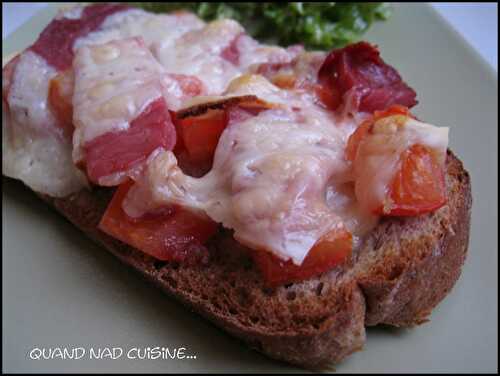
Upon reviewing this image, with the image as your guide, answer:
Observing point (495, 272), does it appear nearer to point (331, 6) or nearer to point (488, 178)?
point (488, 178)

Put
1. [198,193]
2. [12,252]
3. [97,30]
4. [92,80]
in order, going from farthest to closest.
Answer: [97,30], [12,252], [92,80], [198,193]

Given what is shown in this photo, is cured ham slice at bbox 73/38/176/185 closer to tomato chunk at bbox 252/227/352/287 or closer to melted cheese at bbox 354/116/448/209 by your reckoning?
tomato chunk at bbox 252/227/352/287

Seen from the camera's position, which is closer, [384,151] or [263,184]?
[263,184]

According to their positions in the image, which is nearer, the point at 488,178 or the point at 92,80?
the point at 92,80

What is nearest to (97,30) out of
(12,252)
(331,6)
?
(12,252)

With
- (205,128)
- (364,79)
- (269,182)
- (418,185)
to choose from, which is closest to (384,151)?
(418,185)

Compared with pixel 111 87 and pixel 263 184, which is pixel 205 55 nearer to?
pixel 111 87
